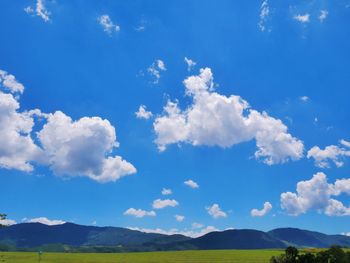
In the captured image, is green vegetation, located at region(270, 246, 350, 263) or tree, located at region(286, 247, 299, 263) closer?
green vegetation, located at region(270, 246, 350, 263)

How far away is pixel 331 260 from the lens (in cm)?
11600

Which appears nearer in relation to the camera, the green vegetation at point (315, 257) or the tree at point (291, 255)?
Answer: the green vegetation at point (315, 257)

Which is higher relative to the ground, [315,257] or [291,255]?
[291,255]

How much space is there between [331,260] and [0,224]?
102194 millimetres

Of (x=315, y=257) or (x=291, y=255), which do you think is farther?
(x=291, y=255)

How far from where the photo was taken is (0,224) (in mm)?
31359

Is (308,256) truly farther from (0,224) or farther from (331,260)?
(0,224)

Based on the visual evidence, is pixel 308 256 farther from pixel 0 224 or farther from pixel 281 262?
pixel 0 224

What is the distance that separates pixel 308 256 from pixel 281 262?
23.4 ft

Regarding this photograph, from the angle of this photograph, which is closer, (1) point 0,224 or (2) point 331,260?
(1) point 0,224

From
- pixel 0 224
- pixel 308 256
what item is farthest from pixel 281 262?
pixel 0 224

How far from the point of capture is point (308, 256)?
114 metres

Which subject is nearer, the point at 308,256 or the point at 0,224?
the point at 0,224

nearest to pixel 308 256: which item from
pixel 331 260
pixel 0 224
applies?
pixel 331 260
